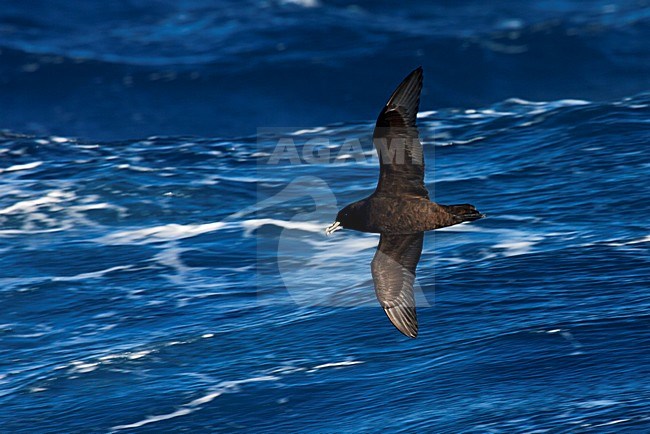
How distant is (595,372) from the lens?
1054 cm

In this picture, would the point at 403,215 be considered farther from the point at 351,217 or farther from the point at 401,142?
the point at 401,142

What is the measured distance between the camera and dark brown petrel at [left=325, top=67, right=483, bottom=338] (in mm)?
8930

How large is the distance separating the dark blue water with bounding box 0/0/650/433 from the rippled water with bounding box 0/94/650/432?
41 mm

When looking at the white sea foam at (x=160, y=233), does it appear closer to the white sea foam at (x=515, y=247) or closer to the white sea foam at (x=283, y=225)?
the white sea foam at (x=283, y=225)

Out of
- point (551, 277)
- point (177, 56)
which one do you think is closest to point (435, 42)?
point (177, 56)

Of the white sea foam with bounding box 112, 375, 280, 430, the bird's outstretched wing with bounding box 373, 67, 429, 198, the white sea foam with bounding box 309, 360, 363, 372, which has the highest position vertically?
the bird's outstretched wing with bounding box 373, 67, 429, 198

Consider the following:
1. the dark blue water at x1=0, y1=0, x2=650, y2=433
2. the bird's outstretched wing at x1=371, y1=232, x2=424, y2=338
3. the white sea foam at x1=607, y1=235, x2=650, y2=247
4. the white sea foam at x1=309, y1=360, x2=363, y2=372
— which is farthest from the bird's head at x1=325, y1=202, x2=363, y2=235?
the white sea foam at x1=607, y1=235, x2=650, y2=247

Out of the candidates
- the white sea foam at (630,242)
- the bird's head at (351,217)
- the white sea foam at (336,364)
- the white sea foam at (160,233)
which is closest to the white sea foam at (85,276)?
the white sea foam at (160,233)

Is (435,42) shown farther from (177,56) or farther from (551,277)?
(551,277)

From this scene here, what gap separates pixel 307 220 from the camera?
52.8 ft

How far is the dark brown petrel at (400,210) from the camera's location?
8930mm

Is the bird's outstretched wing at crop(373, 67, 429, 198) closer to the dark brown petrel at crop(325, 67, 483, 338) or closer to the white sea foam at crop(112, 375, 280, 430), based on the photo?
the dark brown petrel at crop(325, 67, 483, 338)

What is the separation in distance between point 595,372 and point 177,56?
51.8 feet

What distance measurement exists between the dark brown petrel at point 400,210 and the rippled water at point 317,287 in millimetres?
1223
